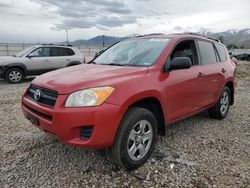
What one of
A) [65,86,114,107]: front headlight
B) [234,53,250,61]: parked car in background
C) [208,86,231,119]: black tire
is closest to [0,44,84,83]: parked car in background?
[208,86,231,119]: black tire

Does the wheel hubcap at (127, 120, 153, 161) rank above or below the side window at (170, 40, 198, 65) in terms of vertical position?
below

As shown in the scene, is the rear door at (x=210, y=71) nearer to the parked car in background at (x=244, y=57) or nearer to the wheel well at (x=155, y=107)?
the wheel well at (x=155, y=107)

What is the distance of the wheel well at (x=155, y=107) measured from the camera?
3.69 meters

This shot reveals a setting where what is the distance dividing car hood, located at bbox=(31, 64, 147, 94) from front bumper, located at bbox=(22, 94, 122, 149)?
19 cm

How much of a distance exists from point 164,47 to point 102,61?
111 cm

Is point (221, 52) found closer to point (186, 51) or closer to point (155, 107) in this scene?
point (186, 51)

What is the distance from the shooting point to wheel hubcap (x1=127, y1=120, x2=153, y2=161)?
3.45 metres

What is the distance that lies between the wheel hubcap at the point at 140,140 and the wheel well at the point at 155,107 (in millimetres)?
270

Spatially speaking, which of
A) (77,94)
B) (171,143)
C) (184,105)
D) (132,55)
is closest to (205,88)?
(184,105)

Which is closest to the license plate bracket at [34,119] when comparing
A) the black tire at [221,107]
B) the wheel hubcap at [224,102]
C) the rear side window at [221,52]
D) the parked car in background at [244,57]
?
the black tire at [221,107]

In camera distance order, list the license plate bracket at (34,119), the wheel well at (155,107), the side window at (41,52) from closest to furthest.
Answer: the license plate bracket at (34,119) → the wheel well at (155,107) → the side window at (41,52)

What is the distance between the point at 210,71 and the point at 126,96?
8.11 feet

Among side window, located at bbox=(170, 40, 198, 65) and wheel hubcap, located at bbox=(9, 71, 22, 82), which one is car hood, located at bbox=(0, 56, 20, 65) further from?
side window, located at bbox=(170, 40, 198, 65)

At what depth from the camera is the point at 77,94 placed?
311 centimetres
